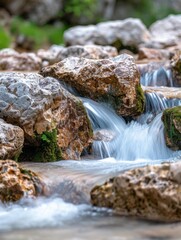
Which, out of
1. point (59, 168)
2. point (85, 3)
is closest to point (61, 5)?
point (85, 3)

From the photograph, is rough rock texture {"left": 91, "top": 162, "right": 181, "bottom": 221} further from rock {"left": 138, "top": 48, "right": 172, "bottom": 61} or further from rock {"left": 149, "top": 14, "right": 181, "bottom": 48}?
rock {"left": 149, "top": 14, "right": 181, "bottom": 48}

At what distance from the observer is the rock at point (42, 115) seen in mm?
5410

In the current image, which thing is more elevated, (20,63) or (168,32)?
(168,32)

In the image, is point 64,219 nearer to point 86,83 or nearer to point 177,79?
point 86,83

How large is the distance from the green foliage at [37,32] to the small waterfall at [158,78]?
9656 mm

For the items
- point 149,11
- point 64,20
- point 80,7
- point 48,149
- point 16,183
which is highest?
point 149,11

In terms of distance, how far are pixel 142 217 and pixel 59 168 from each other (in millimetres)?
1370

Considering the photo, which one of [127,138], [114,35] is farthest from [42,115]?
[114,35]

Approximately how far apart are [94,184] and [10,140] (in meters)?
1.13

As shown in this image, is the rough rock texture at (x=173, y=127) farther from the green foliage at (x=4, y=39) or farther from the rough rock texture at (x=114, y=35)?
the green foliage at (x=4, y=39)

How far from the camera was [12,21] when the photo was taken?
1778 centimetres

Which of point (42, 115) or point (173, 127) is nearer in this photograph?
point (42, 115)

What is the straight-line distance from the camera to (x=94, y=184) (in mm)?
4441

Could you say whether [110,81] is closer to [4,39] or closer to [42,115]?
[42,115]
